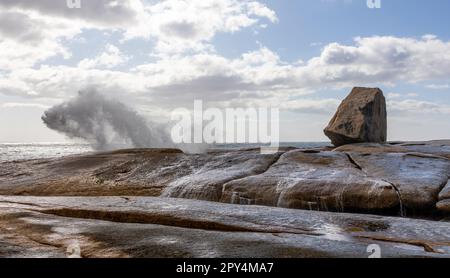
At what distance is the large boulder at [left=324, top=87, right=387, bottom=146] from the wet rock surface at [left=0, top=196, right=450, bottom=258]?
13.2 meters

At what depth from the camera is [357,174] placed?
10625 millimetres

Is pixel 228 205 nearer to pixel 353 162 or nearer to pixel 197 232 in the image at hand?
pixel 197 232

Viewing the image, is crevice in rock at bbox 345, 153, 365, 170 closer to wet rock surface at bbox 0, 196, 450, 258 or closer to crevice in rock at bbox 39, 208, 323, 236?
wet rock surface at bbox 0, 196, 450, 258

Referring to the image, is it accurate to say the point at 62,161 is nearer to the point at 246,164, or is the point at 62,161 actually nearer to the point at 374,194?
the point at 246,164

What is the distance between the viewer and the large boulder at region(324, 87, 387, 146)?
803 inches

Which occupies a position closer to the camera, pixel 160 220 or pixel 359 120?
pixel 160 220

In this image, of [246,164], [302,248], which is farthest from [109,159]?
[302,248]

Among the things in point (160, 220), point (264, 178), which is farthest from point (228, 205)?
point (264, 178)

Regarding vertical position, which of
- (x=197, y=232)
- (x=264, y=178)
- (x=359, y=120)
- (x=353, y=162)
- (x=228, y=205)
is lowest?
(x=228, y=205)

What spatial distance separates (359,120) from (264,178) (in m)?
11.2

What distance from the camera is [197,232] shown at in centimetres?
596

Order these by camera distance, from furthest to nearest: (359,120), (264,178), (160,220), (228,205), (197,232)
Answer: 1. (359,120)
2. (264,178)
3. (228,205)
4. (160,220)
5. (197,232)
